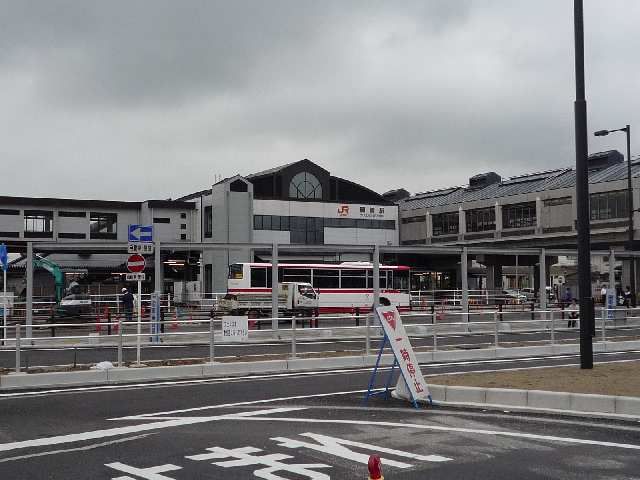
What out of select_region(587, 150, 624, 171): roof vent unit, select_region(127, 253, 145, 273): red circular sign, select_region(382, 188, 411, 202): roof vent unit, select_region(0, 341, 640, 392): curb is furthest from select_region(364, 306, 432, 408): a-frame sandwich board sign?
select_region(382, 188, 411, 202): roof vent unit

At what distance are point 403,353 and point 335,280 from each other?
30250 mm

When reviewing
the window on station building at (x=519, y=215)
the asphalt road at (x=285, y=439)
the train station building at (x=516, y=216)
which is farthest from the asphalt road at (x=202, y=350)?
the window on station building at (x=519, y=215)

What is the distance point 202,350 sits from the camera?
2267 centimetres

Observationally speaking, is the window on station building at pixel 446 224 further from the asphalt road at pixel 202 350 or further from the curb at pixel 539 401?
the curb at pixel 539 401

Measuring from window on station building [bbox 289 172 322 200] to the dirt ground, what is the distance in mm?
56486

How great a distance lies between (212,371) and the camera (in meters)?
17.0

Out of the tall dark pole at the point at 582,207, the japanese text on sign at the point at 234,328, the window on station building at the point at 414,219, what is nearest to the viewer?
the tall dark pole at the point at 582,207

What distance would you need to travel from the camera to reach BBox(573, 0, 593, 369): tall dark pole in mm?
15172

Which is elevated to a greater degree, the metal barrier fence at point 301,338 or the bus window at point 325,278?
the bus window at point 325,278

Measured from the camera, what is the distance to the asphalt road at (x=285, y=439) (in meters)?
7.63

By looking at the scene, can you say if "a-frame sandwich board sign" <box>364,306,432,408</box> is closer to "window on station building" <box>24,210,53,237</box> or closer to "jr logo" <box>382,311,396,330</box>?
Answer: "jr logo" <box>382,311,396,330</box>

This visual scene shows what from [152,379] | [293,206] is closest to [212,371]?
[152,379]

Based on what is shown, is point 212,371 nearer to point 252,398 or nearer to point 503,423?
point 252,398

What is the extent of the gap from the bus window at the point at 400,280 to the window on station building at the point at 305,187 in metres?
28.3
